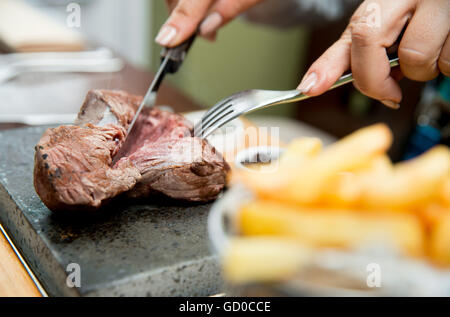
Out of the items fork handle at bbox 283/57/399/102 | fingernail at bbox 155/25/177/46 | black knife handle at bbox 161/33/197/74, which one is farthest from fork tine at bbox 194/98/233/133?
fingernail at bbox 155/25/177/46

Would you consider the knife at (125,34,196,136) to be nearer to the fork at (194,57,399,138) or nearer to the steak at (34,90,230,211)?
the steak at (34,90,230,211)

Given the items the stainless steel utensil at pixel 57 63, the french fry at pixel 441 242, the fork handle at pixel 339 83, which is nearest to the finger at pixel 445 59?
the fork handle at pixel 339 83

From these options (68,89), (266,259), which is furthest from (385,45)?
(68,89)

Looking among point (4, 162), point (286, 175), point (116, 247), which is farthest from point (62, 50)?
point (286, 175)

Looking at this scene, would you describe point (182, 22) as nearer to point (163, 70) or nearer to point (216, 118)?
point (163, 70)

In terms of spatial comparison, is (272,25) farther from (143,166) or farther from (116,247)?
(116,247)

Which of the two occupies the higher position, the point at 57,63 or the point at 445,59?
the point at 445,59
